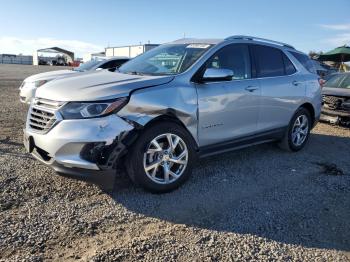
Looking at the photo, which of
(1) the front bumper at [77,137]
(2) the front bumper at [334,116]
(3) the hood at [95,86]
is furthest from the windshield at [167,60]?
(2) the front bumper at [334,116]

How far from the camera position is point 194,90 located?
471cm

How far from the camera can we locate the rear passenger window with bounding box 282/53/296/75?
6.39 metres

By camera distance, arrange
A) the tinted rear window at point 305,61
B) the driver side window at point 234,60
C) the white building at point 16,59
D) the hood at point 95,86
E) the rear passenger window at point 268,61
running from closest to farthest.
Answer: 1. the hood at point 95,86
2. the driver side window at point 234,60
3. the rear passenger window at point 268,61
4. the tinted rear window at point 305,61
5. the white building at point 16,59

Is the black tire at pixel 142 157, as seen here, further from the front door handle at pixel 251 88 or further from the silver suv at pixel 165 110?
the front door handle at pixel 251 88

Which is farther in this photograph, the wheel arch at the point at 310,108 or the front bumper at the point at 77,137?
the wheel arch at the point at 310,108

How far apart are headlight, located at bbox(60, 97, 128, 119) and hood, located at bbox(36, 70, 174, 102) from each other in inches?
2.2

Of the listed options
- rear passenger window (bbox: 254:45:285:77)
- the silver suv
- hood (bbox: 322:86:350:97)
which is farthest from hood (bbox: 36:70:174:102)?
hood (bbox: 322:86:350:97)

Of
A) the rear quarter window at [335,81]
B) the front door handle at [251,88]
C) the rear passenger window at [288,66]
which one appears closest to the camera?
the front door handle at [251,88]

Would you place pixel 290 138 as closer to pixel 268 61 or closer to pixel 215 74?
pixel 268 61

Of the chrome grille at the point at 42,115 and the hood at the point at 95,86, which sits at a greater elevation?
the hood at the point at 95,86

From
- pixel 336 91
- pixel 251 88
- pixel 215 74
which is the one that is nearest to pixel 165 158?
pixel 215 74

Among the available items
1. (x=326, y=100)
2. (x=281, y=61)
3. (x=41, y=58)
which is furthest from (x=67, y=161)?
(x=41, y=58)

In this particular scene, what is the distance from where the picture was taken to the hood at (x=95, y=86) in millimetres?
4082

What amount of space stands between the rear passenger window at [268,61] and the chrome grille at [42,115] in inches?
121
